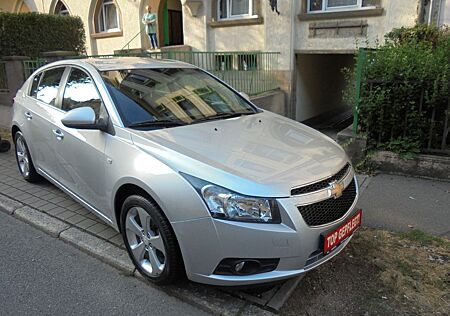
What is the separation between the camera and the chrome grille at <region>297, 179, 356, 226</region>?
2.37 m

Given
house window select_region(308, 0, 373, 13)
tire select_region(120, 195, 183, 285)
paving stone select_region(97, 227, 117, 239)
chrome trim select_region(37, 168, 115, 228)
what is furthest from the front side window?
house window select_region(308, 0, 373, 13)

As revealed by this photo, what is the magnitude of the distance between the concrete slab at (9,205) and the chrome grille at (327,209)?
11.1ft

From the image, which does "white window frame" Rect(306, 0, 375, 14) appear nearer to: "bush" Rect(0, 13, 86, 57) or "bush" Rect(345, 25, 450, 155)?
"bush" Rect(345, 25, 450, 155)

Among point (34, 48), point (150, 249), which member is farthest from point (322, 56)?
point (150, 249)

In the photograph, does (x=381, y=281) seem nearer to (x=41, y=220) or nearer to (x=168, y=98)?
(x=168, y=98)

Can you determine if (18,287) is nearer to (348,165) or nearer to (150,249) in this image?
(150,249)

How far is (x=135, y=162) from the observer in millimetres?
2738

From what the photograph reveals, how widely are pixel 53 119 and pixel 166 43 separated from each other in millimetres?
12822

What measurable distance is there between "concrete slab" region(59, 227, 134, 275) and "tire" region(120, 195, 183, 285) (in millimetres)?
170

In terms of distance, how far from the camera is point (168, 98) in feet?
11.2

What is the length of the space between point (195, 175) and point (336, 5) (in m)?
8.67

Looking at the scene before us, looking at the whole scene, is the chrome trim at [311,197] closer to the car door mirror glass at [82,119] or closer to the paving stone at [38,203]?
the car door mirror glass at [82,119]

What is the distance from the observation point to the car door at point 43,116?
13.1 ft

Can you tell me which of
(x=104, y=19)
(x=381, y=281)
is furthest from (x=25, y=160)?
(x=104, y=19)
